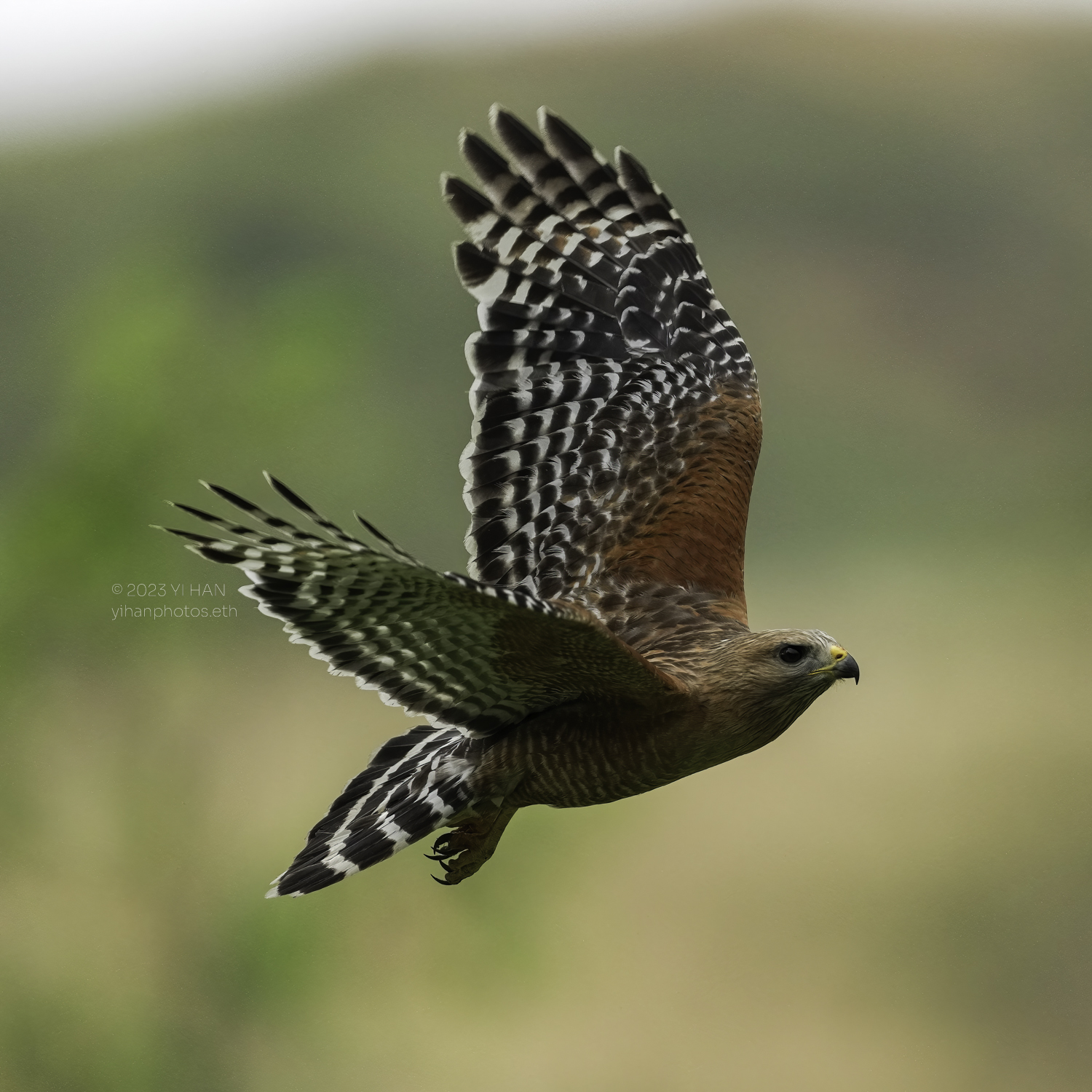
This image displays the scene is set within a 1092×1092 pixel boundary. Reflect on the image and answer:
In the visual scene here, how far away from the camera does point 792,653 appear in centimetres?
577

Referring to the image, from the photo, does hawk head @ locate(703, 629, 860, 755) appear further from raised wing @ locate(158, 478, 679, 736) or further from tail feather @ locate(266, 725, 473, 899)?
tail feather @ locate(266, 725, 473, 899)

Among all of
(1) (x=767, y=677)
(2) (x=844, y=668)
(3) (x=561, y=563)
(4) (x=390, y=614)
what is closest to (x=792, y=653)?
(1) (x=767, y=677)

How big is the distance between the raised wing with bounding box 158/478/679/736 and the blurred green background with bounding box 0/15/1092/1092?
1359 cm

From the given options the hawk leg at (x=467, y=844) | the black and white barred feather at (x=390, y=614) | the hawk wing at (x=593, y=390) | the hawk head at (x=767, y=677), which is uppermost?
the hawk wing at (x=593, y=390)

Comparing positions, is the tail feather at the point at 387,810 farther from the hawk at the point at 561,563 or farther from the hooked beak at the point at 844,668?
the hooked beak at the point at 844,668

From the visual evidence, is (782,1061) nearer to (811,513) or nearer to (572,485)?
(811,513)

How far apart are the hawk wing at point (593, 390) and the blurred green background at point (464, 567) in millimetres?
12264

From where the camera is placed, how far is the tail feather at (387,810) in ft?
18.6

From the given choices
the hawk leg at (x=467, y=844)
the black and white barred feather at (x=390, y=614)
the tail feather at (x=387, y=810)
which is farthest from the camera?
the hawk leg at (x=467, y=844)

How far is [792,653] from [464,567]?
19.9 m

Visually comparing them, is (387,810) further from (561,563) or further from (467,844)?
(561,563)

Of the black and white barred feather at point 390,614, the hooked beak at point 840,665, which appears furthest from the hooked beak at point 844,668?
the black and white barred feather at point 390,614

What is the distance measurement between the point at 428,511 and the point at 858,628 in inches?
488

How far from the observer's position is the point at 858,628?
42.1 meters
